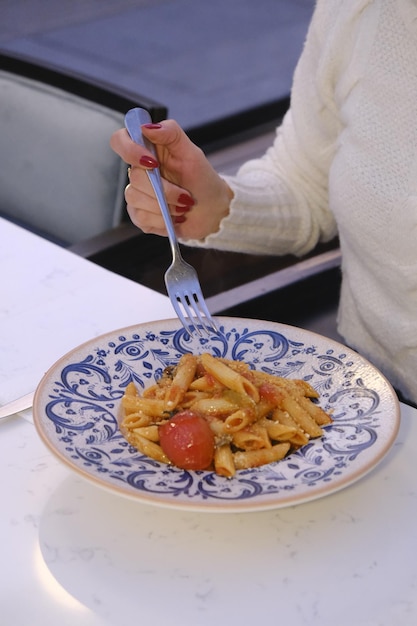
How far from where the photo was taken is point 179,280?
3.35ft

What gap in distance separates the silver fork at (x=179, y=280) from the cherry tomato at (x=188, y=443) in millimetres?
190

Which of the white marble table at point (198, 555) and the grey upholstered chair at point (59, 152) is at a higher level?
the white marble table at point (198, 555)

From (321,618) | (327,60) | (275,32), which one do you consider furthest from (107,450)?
(275,32)

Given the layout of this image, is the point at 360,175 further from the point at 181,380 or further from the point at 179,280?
the point at 181,380

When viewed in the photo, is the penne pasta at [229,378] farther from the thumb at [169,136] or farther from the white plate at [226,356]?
the thumb at [169,136]

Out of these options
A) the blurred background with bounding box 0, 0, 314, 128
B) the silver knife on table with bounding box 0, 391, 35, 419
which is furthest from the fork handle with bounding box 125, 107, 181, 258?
the blurred background with bounding box 0, 0, 314, 128

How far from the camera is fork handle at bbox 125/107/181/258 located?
1035mm

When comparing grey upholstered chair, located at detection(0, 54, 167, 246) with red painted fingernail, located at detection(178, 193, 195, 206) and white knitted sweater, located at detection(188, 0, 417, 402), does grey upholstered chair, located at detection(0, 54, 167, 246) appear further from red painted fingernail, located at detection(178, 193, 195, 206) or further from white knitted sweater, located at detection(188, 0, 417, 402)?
red painted fingernail, located at detection(178, 193, 195, 206)

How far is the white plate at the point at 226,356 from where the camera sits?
0.72 meters

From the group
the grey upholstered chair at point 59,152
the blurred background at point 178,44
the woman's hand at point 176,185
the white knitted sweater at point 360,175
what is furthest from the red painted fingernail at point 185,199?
the blurred background at point 178,44

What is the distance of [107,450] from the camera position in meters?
0.78

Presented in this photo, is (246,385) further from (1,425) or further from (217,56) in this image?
(217,56)

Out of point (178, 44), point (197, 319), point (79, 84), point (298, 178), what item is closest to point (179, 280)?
point (197, 319)

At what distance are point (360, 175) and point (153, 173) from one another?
11.3 inches
